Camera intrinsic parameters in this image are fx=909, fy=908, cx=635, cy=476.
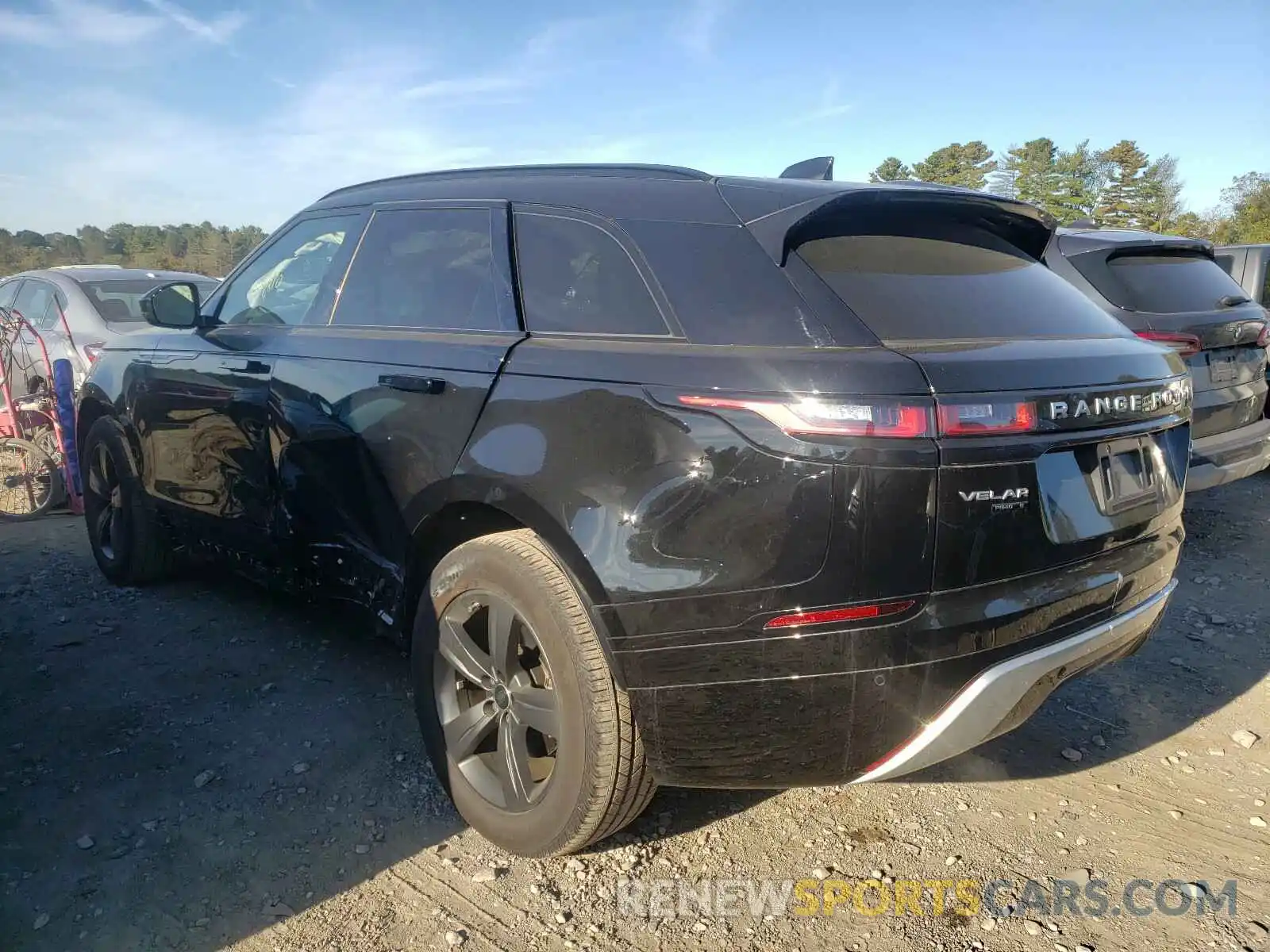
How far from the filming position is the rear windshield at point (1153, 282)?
191 inches

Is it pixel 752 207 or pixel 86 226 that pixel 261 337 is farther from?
pixel 86 226

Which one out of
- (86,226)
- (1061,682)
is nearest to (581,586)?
(1061,682)

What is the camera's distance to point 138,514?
441 centimetres

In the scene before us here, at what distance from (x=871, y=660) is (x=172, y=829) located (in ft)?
6.80

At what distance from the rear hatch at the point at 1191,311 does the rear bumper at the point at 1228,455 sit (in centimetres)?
6

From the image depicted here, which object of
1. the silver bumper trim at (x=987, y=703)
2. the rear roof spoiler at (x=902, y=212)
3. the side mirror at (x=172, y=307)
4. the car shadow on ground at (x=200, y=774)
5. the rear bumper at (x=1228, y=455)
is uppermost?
the rear roof spoiler at (x=902, y=212)

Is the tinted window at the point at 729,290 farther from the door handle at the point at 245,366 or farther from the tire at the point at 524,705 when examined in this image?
the door handle at the point at 245,366

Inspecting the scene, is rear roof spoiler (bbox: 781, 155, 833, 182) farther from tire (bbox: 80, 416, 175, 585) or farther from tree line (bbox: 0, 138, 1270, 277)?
tree line (bbox: 0, 138, 1270, 277)

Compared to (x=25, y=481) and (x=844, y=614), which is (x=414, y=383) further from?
(x=25, y=481)

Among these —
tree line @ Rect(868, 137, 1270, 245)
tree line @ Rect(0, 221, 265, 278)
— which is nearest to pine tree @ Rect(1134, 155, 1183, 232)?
tree line @ Rect(868, 137, 1270, 245)

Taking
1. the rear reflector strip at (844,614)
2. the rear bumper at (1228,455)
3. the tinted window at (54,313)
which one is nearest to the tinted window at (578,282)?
the rear reflector strip at (844,614)

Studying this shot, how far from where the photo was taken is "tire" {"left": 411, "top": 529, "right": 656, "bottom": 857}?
2178mm

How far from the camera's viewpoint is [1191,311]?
488 centimetres

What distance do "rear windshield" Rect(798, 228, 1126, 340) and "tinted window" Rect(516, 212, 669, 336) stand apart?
43 cm
